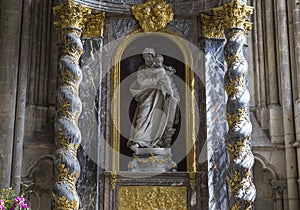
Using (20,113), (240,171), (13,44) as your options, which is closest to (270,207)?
(240,171)

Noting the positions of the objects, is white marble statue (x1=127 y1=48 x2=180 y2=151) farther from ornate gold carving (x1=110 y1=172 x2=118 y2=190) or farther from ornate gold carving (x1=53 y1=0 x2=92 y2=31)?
ornate gold carving (x1=53 y1=0 x2=92 y2=31)

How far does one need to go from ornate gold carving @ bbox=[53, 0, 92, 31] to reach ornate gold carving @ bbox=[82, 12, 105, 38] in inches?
17.6

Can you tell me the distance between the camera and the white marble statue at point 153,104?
11383 millimetres

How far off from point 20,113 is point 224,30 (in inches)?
196

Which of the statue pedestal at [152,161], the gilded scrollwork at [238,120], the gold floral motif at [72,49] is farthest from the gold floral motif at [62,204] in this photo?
the gilded scrollwork at [238,120]

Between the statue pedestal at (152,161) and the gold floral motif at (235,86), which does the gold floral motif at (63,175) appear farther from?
the gold floral motif at (235,86)

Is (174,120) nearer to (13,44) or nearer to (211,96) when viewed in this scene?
(211,96)

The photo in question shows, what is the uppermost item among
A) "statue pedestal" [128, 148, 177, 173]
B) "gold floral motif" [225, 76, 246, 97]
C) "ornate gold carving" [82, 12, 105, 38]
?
"ornate gold carving" [82, 12, 105, 38]

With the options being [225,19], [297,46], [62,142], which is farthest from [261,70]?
[62,142]

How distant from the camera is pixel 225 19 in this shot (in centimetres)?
1120

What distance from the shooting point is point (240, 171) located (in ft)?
33.2

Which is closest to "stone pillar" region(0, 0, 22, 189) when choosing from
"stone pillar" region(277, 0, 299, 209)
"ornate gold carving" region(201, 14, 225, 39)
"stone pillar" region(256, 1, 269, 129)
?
"ornate gold carving" region(201, 14, 225, 39)

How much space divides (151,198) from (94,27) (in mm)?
3970

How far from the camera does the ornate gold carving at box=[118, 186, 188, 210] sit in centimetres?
1081
